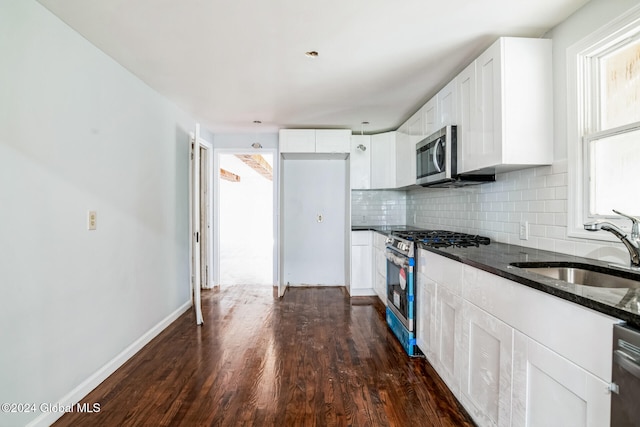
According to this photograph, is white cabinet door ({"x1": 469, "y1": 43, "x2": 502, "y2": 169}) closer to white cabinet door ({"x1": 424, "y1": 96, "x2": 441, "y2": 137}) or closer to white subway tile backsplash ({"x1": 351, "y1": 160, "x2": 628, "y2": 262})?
white subway tile backsplash ({"x1": 351, "y1": 160, "x2": 628, "y2": 262})

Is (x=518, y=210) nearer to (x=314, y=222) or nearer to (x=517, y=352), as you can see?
(x=517, y=352)

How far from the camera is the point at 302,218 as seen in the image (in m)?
4.79

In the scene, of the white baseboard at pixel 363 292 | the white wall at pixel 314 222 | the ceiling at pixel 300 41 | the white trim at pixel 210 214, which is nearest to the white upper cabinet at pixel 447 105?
the ceiling at pixel 300 41

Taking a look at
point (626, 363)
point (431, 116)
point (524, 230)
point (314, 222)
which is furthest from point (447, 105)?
point (314, 222)

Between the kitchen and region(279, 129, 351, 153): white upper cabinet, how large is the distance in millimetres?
1566

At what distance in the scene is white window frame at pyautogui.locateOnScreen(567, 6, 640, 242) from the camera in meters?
1.69

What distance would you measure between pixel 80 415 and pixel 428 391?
2.13 meters

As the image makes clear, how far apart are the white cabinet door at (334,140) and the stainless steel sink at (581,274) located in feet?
9.50

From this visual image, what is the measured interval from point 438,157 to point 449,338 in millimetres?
1464

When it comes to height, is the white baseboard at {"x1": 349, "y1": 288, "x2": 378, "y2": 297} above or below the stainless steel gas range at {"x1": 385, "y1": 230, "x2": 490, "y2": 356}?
below

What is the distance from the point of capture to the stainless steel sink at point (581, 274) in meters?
1.42

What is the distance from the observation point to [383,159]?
432cm

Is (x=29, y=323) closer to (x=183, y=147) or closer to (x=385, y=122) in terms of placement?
(x=183, y=147)

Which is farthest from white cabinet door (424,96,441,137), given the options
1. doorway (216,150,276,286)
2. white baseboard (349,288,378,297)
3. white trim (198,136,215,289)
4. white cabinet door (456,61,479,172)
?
doorway (216,150,276,286)
